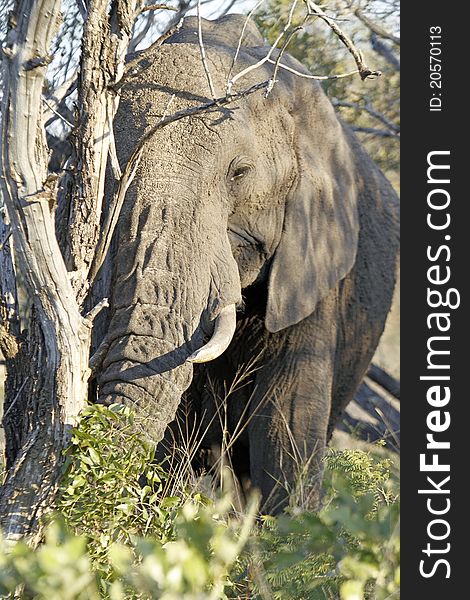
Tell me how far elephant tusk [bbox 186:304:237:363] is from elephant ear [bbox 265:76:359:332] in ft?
2.52

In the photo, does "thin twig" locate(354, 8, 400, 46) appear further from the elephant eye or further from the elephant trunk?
the elephant trunk

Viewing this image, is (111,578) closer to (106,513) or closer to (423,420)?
(106,513)

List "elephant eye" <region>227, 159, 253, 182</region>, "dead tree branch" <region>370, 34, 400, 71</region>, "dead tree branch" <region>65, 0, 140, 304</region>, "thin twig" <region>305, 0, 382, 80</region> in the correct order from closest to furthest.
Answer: "dead tree branch" <region>65, 0, 140, 304</region> < "thin twig" <region>305, 0, 382, 80</region> < "elephant eye" <region>227, 159, 253, 182</region> < "dead tree branch" <region>370, 34, 400, 71</region>

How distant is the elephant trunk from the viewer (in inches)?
159

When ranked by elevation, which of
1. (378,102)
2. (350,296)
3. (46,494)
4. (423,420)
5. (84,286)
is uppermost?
(378,102)

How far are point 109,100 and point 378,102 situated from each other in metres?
6.63

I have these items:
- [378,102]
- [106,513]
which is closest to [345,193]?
[106,513]

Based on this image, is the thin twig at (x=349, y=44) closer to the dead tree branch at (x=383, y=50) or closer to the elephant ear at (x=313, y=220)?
the elephant ear at (x=313, y=220)

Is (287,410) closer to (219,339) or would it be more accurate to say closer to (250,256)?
(250,256)

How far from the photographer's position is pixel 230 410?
5.80m

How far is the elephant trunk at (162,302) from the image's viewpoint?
13.2ft

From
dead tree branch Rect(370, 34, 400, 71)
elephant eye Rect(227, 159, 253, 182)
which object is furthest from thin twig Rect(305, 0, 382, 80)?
dead tree branch Rect(370, 34, 400, 71)

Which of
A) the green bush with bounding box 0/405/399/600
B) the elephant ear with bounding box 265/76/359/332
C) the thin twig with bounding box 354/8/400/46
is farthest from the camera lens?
the thin twig with bounding box 354/8/400/46

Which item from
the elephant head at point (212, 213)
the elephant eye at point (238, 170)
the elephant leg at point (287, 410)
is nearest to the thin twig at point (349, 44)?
the elephant head at point (212, 213)
